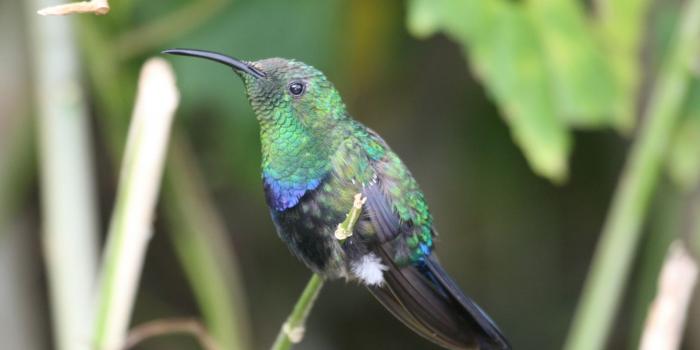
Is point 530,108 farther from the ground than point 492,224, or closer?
farther from the ground

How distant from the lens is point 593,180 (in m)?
3.21

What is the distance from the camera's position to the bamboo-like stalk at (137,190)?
1.37 meters

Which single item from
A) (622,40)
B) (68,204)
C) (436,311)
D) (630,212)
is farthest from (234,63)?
(622,40)

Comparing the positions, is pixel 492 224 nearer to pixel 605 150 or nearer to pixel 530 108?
pixel 605 150

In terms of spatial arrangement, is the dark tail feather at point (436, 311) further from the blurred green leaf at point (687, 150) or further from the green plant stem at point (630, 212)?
the blurred green leaf at point (687, 150)

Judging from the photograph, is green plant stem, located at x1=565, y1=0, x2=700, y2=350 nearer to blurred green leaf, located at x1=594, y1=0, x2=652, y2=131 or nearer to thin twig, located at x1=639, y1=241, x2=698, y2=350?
blurred green leaf, located at x1=594, y1=0, x2=652, y2=131

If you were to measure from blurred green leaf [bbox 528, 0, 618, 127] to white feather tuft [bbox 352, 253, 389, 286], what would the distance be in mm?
1044

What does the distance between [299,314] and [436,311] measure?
161 millimetres

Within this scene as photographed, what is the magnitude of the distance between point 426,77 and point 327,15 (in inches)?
23.3

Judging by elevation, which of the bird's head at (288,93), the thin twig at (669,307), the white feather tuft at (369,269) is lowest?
the thin twig at (669,307)

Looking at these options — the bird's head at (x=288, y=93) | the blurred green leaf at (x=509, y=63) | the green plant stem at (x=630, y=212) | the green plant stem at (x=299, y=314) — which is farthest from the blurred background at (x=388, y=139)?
the green plant stem at (x=299, y=314)

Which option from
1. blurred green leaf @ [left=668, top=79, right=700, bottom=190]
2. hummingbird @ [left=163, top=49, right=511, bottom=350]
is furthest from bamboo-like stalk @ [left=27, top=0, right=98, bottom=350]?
blurred green leaf @ [left=668, top=79, right=700, bottom=190]

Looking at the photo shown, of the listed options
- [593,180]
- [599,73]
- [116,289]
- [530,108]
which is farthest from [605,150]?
[116,289]

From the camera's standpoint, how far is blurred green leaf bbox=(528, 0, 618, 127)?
80.8 inches
